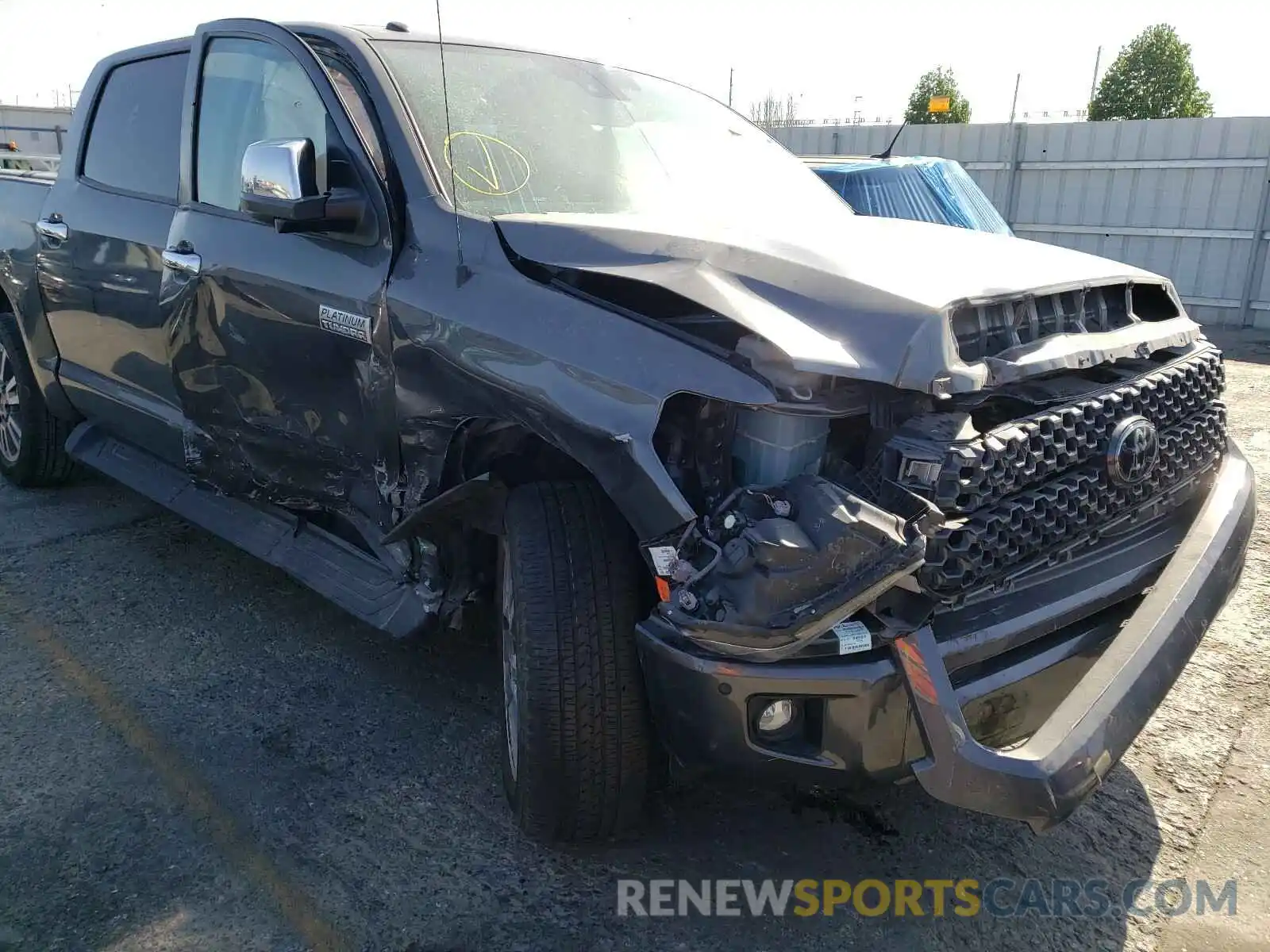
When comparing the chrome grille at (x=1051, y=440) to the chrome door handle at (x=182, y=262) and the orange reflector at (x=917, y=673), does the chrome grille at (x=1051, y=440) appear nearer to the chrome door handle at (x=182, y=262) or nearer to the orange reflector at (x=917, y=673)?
the orange reflector at (x=917, y=673)

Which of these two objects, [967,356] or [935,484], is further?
[967,356]

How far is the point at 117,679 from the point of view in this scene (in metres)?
3.39

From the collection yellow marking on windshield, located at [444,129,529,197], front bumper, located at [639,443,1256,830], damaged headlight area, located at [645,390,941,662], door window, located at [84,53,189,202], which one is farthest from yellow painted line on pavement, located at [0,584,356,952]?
yellow marking on windshield, located at [444,129,529,197]

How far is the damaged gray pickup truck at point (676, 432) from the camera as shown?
201cm

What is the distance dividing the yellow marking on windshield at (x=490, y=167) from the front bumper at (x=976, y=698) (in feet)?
4.59

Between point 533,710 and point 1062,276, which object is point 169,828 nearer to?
point 533,710

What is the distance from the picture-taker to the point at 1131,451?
229 cm

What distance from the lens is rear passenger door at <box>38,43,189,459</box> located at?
3.81m

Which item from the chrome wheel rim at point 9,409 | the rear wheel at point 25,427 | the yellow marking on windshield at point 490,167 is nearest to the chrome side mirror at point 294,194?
the yellow marking on windshield at point 490,167

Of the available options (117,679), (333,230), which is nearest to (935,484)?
(333,230)

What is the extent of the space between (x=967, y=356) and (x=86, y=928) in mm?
2317

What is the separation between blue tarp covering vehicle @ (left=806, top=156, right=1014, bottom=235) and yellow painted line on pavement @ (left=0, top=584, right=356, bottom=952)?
16.0 feet

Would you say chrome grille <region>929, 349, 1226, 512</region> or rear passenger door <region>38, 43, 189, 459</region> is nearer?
chrome grille <region>929, 349, 1226, 512</region>

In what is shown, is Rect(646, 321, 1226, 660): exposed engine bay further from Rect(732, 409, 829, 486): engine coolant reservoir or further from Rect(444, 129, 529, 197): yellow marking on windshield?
Rect(444, 129, 529, 197): yellow marking on windshield
